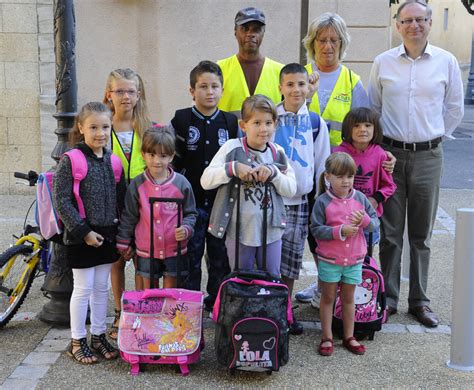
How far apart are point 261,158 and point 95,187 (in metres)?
1.01

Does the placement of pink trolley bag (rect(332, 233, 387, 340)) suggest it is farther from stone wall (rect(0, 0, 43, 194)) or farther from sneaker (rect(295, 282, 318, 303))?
stone wall (rect(0, 0, 43, 194))

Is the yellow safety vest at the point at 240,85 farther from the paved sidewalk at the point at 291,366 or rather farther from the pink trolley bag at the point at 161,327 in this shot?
the paved sidewalk at the point at 291,366

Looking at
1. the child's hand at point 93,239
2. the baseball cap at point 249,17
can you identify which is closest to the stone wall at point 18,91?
the baseball cap at point 249,17

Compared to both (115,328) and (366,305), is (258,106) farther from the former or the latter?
(115,328)

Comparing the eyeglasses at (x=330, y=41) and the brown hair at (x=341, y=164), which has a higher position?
the eyeglasses at (x=330, y=41)

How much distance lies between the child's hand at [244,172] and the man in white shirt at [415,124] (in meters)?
1.36

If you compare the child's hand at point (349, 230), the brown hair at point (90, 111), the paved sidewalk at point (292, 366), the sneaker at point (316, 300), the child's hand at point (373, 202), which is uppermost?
the brown hair at point (90, 111)

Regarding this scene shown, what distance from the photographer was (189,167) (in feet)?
14.4

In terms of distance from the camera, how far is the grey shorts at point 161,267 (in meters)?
4.09

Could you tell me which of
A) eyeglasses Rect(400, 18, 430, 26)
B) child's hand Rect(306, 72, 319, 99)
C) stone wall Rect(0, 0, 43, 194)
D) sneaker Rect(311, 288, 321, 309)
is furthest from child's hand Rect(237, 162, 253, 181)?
stone wall Rect(0, 0, 43, 194)

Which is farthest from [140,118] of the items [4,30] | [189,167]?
[4,30]

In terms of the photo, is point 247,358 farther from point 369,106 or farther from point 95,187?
point 369,106

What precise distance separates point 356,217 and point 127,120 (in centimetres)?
160

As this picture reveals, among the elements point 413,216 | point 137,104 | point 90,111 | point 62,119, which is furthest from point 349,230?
point 62,119
